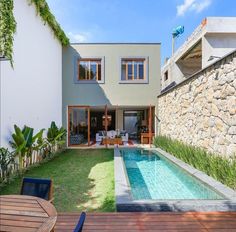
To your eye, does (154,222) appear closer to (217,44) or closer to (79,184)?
(79,184)

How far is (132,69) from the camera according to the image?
16.5m

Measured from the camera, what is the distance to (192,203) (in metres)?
4.95

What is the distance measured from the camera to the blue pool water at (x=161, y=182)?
622cm

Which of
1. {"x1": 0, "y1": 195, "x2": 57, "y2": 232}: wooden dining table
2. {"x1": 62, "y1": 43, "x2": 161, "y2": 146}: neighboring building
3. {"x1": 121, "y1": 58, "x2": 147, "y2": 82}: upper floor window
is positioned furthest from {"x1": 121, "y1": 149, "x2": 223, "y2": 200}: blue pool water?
{"x1": 121, "y1": 58, "x2": 147, "y2": 82}: upper floor window

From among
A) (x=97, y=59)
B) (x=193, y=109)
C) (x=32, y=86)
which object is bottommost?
(x=193, y=109)

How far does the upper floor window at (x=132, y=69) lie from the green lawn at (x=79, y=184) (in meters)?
7.35

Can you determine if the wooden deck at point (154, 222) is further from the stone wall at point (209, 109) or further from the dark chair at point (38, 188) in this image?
the stone wall at point (209, 109)

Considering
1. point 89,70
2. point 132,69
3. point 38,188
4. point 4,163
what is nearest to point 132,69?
point 132,69

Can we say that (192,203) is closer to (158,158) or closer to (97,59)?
(158,158)

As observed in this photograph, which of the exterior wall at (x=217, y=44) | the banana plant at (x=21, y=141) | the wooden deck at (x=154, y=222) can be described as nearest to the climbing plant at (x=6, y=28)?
the banana plant at (x=21, y=141)

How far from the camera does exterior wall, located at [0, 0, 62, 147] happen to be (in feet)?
27.6

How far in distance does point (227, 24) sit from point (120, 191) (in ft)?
38.1

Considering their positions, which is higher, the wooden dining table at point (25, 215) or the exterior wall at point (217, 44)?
the exterior wall at point (217, 44)

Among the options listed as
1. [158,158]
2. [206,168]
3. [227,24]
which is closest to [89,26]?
[227,24]
